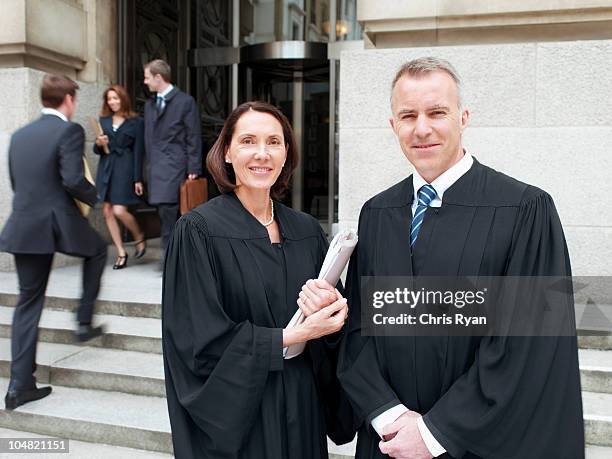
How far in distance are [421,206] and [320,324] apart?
47cm

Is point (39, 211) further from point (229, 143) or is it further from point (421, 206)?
point (421, 206)

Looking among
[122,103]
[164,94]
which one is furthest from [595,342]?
[122,103]

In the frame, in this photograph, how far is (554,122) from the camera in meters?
4.45

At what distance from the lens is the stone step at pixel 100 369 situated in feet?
12.5

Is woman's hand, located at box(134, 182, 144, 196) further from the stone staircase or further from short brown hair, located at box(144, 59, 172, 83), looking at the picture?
the stone staircase

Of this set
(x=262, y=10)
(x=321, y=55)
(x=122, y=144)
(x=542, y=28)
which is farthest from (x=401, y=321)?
(x=262, y=10)

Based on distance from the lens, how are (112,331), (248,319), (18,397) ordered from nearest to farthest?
(248,319), (18,397), (112,331)

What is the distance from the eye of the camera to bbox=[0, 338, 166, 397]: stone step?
12.5ft

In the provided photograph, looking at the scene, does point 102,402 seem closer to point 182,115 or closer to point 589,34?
point 182,115

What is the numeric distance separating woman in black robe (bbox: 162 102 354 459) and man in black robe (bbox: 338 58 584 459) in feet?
0.68

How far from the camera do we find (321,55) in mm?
7883

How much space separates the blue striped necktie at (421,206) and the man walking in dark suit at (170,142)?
4.15 metres

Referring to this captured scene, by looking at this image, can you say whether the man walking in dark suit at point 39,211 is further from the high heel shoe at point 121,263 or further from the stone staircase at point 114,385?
the high heel shoe at point 121,263

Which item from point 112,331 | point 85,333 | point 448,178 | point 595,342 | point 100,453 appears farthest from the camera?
point 112,331
